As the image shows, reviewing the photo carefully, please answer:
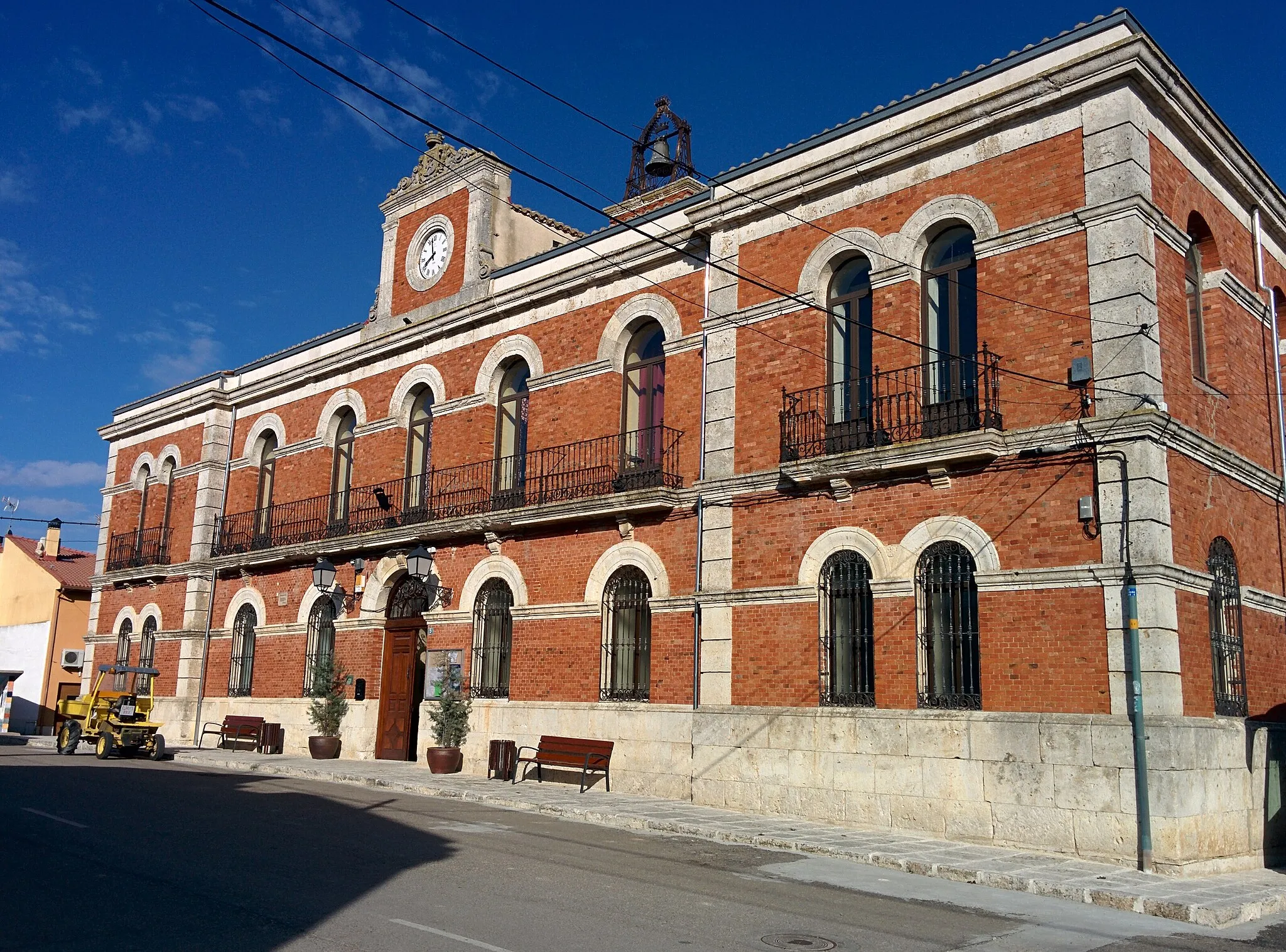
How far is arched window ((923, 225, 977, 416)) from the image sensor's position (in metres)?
14.2

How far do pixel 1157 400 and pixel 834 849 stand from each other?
6.19 metres

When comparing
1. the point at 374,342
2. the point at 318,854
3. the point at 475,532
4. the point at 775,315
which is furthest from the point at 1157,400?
the point at 374,342

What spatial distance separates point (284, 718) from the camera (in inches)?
944

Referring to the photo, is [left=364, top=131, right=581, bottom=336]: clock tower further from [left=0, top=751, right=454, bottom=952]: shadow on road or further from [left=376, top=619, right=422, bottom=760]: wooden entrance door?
[left=0, top=751, right=454, bottom=952]: shadow on road

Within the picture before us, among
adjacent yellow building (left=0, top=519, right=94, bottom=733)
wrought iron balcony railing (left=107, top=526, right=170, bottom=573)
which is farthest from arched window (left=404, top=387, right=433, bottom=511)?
adjacent yellow building (left=0, top=519, right=94, bottom=733)

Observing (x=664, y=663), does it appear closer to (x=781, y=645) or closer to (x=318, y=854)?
(x=781, y=645)

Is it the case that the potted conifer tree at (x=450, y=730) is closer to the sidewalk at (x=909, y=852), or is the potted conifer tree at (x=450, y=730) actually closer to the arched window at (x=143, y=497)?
the sidewalk at (x=909, y=852)

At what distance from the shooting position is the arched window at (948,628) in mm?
13562

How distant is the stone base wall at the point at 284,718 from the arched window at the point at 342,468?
4093mm

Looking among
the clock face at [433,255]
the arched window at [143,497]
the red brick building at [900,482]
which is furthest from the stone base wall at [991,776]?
the arched window at [143,497]

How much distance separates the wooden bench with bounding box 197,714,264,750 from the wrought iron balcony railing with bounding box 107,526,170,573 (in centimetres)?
553

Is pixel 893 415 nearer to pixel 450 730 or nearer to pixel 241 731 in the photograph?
pixel 450 730

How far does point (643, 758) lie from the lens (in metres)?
16.9

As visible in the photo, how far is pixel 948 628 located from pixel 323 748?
44.3ft
